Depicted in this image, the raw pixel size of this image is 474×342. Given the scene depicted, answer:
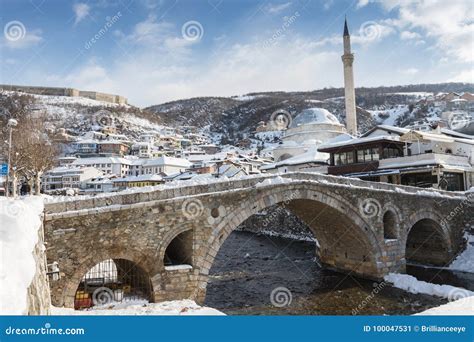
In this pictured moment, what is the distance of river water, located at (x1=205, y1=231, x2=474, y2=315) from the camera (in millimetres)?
15227

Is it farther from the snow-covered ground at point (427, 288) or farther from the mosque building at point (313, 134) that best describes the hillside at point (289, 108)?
the snow-covered ground at point (427, 288)

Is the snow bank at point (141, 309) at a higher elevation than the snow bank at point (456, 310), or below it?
below

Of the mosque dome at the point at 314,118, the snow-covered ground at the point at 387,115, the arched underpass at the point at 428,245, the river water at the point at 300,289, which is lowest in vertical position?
the river water at the point at 300,289

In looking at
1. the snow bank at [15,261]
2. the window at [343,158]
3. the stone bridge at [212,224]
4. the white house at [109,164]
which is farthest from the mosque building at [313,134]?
the white house at [109,164]

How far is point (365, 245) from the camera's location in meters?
19.8

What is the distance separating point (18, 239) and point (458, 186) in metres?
31.1

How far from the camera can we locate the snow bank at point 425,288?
15918 millimetres

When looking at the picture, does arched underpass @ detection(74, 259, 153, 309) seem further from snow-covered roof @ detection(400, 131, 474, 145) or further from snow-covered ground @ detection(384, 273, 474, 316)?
snow-covered roof @ detection(400, 131, 474, 145)

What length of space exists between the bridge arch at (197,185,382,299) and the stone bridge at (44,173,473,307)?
46mm

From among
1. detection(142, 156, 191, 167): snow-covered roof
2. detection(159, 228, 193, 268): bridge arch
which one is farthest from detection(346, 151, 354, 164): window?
detection(142, 156, 191, 167): snow-covered roof

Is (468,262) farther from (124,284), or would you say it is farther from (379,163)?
(124,284)

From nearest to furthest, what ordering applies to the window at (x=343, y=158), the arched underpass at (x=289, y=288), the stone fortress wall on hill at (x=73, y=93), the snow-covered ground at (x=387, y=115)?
the arched underpass at (x=289, y=288)
the window at (x=343, y=158)
the snow-covered ground at (x=387, y=115)
the stone fortress wall on hill at (x=73, y=93)

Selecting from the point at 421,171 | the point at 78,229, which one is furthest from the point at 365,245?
the point at 78,229

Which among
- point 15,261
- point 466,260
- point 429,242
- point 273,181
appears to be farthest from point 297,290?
point 15,261
